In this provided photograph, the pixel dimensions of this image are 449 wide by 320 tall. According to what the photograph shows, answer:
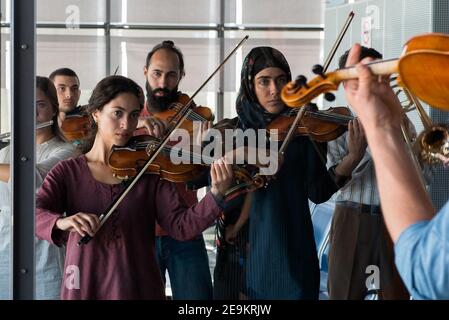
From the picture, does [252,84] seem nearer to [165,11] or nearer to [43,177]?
[165,11]

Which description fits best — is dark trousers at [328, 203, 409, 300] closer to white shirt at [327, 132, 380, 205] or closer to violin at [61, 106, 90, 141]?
white shirt at [327, 132, 380, 205]

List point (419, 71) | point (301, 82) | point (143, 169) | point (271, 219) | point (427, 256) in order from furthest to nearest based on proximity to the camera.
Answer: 1. point (271, 219)
2. point (143, 169)
3. point (301, 82)
4. point (419, 71)
5. point (427, 256)

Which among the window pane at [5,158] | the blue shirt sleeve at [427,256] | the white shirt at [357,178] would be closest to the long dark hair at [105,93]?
the window pane at [5,158]

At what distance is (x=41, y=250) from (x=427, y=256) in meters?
1.66

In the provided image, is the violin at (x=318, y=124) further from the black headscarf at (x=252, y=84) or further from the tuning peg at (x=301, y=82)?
the tuning peg at (x=301, y=82)

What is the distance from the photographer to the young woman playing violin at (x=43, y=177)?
264cm

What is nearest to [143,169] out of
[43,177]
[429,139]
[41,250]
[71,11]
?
[43,177]

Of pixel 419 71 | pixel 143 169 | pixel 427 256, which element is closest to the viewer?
pixel 427 256

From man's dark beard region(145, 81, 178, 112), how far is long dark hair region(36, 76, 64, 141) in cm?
28

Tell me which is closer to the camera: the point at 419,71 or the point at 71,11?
the point at 419,71

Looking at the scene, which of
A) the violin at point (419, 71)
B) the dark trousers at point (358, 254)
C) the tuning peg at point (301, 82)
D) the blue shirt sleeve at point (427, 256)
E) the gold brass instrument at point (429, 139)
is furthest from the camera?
the dark trousers at point (358, 254)

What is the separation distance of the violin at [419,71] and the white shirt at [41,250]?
3.63 ft

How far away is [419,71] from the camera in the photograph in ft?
5.31

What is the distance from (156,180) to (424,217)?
1.40 meters
